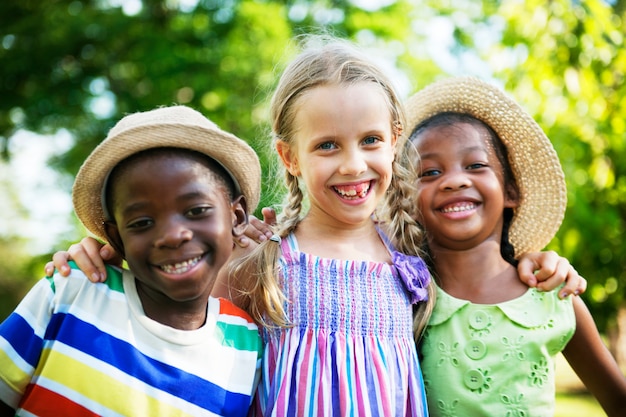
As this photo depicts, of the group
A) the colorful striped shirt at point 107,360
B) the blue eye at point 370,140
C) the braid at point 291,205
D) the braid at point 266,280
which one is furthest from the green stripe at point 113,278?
the blue eye at point 370,140

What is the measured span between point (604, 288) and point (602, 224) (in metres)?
0.86

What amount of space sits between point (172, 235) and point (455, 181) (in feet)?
3.87

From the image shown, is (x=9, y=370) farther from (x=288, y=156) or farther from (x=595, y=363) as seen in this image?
(x=595, y=363)

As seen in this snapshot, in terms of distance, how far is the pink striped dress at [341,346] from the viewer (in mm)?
2203

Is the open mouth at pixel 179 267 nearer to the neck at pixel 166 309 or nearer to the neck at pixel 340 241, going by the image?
the neck at pixel 166 309

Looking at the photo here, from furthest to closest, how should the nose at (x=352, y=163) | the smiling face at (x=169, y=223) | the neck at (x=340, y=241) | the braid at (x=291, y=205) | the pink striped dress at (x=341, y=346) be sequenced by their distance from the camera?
the braid at (x=291, y=205) < the neck at (x=340, y=241) < the nose at (x=352, y=163) < the pink striped dress at (x=341, y=346) < the smiling face at (x=169, y=223)

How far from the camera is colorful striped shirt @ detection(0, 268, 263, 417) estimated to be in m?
1.88

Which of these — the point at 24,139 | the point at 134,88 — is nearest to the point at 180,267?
the point at 134,88

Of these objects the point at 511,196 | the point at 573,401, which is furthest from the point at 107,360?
the point at 573,401

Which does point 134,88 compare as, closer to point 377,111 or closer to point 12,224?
point 377,111

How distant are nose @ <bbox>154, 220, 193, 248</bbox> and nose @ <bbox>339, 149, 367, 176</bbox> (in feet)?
2.15

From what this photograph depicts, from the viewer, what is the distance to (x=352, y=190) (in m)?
2.39

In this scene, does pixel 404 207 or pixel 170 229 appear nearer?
pixel 170 229

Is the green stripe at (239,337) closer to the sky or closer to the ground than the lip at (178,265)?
closer to the ground
